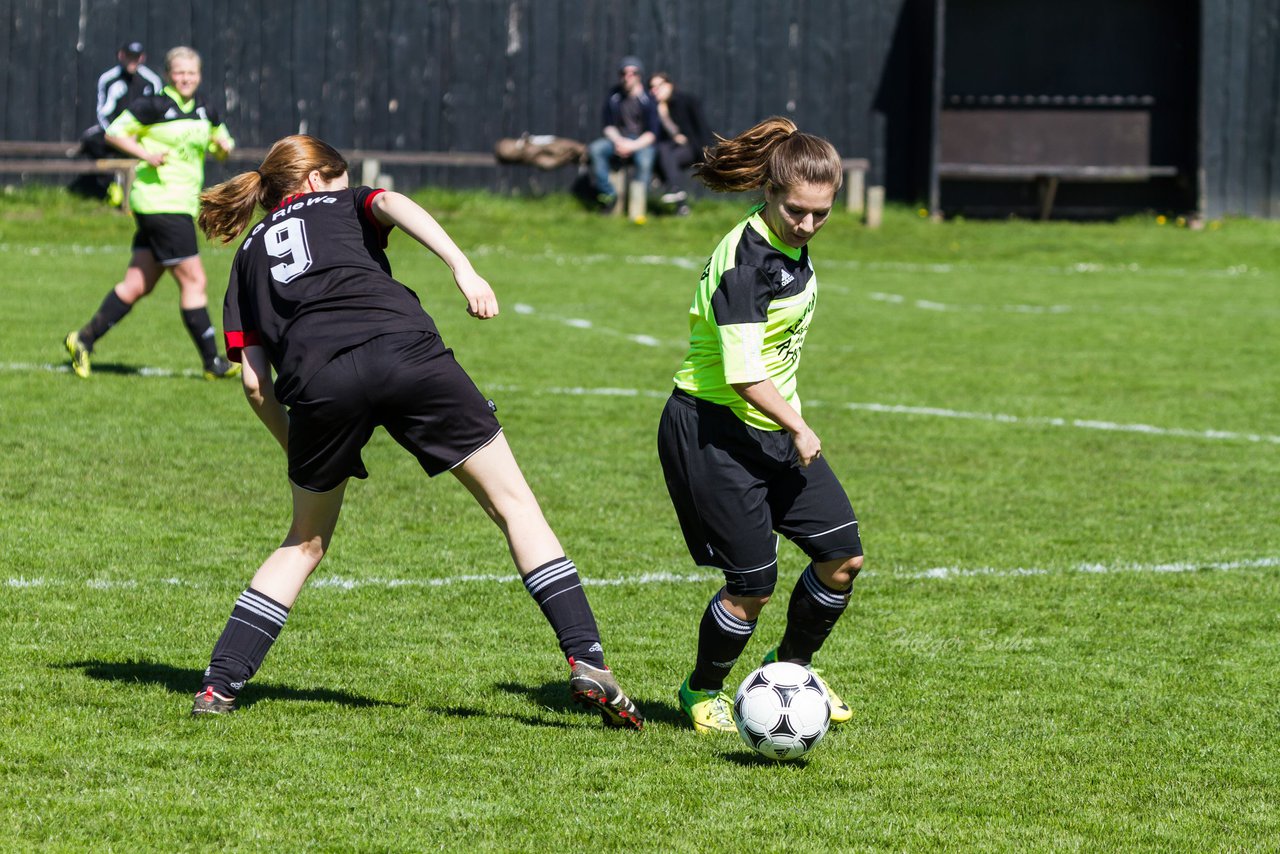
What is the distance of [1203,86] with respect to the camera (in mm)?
25141

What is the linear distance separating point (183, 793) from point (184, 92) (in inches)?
315

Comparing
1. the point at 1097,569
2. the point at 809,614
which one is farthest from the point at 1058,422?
the point at 809,614

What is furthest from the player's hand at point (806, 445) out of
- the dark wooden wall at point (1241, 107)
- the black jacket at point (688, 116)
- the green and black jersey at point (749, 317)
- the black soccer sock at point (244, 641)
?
the dark wooden wall at point (1241, 107)

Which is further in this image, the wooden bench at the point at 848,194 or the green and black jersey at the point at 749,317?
the wooden bench at the point at 848,194

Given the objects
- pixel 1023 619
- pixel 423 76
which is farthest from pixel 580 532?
pixel 423 76

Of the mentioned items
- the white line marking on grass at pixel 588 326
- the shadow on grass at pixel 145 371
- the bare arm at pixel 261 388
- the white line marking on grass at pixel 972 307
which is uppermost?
the bare arm at pixel 261 388

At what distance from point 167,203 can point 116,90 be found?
37.6 ft

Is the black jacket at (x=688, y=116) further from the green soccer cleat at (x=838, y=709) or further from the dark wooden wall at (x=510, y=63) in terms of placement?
the green soccer cleat at (x=838, y=709)

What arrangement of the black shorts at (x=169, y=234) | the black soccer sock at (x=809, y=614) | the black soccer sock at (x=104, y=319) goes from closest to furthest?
the black soccer sock at (x=809, y=614), the black shorts at (x=169, y=234), the black soccer sock at (x=104, y=319)

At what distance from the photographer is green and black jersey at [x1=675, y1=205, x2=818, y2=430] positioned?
15.7 ft

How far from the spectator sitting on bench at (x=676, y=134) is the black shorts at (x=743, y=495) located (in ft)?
59.5

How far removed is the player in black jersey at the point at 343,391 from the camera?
16.1 ft

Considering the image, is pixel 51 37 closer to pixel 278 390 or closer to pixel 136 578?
pixel 136 578

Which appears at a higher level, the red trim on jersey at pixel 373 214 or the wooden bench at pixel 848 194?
the red trim on jersey at pixel 373 214
